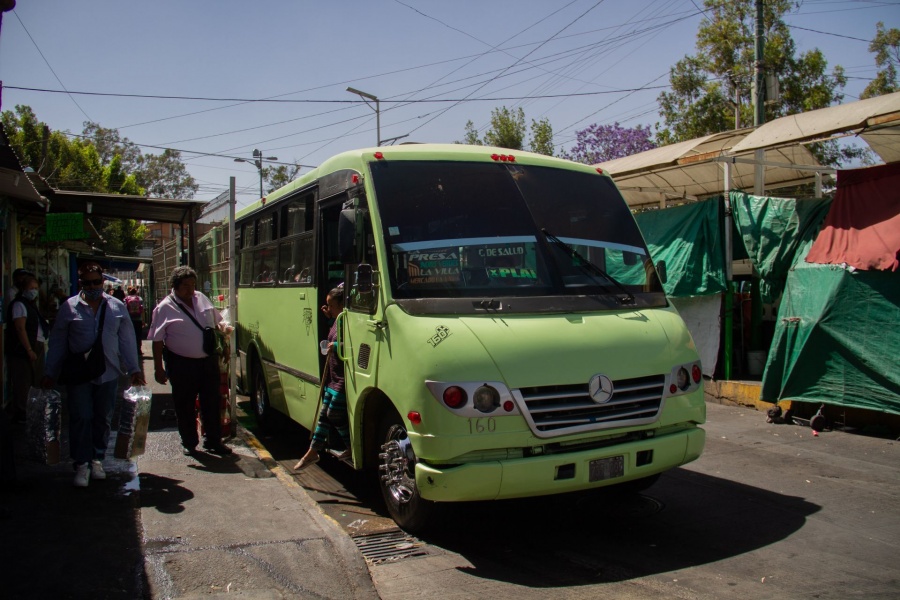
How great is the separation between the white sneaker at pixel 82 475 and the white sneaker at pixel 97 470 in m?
0.14

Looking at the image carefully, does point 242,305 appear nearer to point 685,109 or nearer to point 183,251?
point 183,251

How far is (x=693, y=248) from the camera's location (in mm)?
11133

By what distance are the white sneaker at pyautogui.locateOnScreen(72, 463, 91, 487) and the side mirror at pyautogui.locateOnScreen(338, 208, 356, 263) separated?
9.10 feet

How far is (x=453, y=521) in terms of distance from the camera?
5.35 m

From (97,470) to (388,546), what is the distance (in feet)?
9.07

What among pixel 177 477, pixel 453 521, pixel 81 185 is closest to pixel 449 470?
pixel 453 521

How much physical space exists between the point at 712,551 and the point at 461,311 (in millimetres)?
2270

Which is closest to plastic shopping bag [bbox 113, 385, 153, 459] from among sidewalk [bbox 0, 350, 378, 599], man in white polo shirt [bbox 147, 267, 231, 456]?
sidewalk [bbox 0, 350, 378, 599]

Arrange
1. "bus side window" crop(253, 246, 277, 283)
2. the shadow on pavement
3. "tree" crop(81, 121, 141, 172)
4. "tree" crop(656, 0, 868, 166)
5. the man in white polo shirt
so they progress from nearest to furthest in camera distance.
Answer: the shadow on pavement
the man in white polo shirt
"bus side window" crop(253, 246, 277, 283)
"tree" crop(656, 0, 868, 166)
"tree" crop(81, 121, 141, 172)

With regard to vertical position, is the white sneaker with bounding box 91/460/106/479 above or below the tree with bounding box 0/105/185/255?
below

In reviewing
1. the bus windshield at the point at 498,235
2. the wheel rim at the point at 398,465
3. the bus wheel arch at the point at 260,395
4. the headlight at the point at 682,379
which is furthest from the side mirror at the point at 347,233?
the bus wheel arch at the point at 260,395

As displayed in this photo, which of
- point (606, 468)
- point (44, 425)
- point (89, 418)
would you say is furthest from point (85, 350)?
point (606, 468)

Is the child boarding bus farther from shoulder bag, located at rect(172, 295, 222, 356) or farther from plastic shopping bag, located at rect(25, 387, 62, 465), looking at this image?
plastic shopping bag, located at rect(25, 387, 62, 465)

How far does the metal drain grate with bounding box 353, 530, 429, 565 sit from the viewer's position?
480cm
